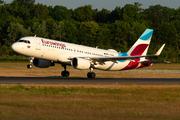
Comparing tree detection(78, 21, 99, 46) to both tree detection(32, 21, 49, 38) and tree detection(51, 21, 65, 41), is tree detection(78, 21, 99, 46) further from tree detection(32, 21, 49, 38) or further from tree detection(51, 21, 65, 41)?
tree detection(32, 21, 49, 38)

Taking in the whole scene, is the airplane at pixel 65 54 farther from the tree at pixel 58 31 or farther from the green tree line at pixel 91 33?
the tree at pixel 58 31

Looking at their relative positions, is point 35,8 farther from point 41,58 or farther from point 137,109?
point 137,109

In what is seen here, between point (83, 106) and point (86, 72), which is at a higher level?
point (86, 72)

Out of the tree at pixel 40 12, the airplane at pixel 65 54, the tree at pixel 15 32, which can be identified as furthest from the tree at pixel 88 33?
the airplane at pixel 65 54

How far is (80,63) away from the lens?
134 ft

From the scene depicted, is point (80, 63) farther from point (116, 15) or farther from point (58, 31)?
point (116, 15)

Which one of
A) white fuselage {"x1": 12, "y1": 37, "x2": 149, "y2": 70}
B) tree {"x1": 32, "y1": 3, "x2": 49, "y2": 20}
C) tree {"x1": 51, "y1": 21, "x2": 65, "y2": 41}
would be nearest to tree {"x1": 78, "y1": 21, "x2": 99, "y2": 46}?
tree {"x1": 51, "y1": 21, "x2": 65, "y2": 41}

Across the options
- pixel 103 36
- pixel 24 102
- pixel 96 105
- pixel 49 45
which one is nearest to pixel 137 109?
pixel 96 105

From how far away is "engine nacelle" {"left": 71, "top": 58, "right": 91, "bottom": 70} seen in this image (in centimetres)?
4088

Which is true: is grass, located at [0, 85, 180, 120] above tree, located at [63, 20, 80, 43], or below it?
below

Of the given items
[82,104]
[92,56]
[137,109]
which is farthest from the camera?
Result: [92,56]

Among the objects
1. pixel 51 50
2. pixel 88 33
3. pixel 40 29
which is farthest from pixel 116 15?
pixel 51 50

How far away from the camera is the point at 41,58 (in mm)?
41500

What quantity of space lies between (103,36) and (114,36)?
10.2 m
